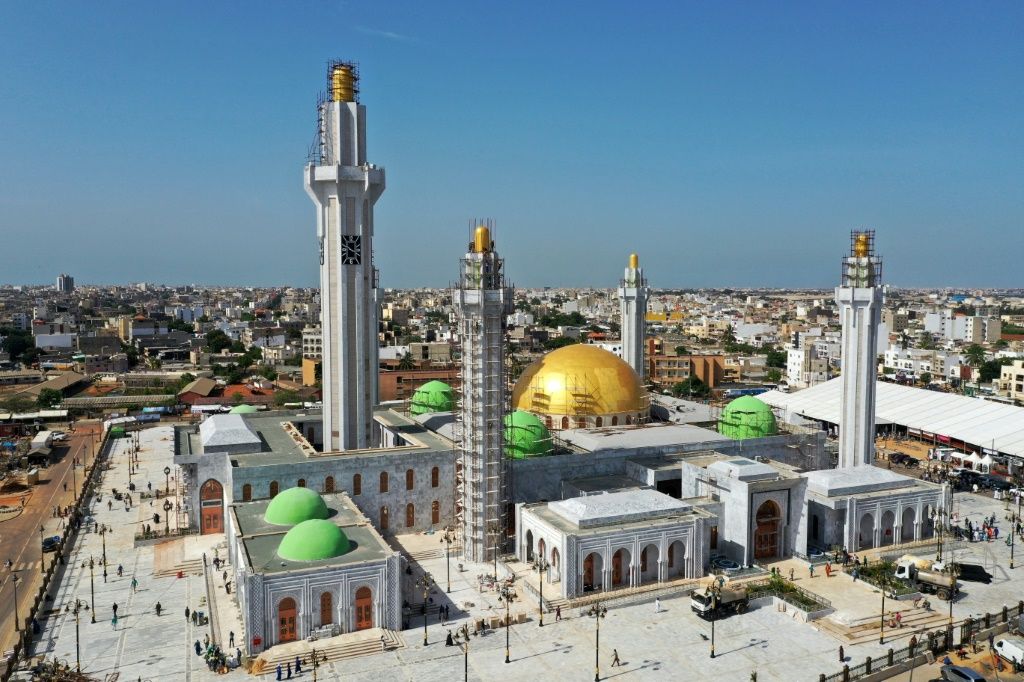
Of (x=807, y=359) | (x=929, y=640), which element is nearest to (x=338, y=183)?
(x=929, y=640)

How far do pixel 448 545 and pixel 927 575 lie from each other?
23.1 meters

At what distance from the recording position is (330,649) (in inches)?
1243

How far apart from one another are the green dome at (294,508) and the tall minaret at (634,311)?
31.2 m

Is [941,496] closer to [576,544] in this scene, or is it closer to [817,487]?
[817,487]

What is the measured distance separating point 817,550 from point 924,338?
152m

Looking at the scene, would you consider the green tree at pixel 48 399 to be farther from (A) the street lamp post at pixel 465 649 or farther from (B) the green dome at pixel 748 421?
(B) the green dome at pixel 748 421

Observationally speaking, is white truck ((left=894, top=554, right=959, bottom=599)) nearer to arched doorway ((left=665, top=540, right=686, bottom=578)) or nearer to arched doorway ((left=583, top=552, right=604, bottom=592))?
arched doorway ((left=665, top=540, right=686, bottom=578))

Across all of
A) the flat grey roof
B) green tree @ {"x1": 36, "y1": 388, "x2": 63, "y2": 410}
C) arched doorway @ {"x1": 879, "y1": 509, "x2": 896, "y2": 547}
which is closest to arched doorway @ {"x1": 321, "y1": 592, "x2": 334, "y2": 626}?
the flat grey roof

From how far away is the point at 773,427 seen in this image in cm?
5275

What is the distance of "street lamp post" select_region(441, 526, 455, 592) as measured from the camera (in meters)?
39.0

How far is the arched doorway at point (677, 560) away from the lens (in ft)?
128

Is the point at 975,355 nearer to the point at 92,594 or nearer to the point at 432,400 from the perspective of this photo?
the point at 432,400

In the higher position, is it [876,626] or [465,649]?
[465,649]

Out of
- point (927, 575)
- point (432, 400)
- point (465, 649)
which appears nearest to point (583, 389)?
point (432, 400)
